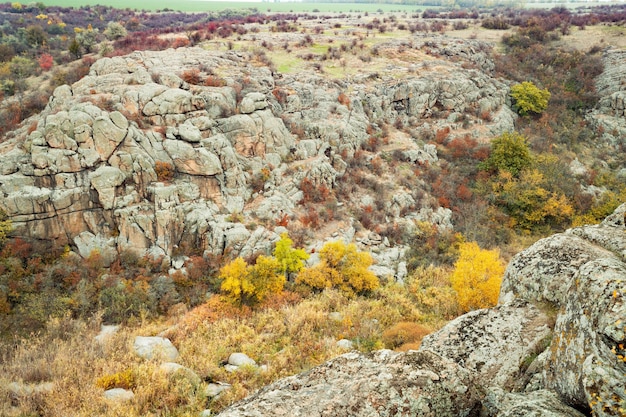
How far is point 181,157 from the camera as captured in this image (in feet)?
69.7

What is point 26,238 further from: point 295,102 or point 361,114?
point 361,114

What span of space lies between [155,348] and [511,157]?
2900cm

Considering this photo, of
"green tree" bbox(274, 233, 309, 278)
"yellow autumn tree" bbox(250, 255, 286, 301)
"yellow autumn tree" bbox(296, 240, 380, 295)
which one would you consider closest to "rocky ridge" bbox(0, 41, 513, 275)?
"yellow autumn tree" bbox(296, 240, 380, 295)

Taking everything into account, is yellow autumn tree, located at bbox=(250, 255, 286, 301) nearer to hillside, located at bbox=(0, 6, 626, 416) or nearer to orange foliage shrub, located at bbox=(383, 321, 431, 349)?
hillside, located at bbox=(0, 6, 626, 416)

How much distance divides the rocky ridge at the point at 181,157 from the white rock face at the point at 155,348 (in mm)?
7683

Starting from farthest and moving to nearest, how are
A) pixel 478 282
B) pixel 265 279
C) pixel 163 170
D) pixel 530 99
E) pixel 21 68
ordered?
pixel 530 99 < pixel 21 68 < pixel 163 170 < pixel 265 279 < pixel 478 282

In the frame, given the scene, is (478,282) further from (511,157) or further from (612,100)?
(612,100)

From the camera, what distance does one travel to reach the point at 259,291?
15977 millimetres

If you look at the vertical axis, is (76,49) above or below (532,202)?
above

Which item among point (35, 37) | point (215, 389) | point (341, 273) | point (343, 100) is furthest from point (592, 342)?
point (35, 37)

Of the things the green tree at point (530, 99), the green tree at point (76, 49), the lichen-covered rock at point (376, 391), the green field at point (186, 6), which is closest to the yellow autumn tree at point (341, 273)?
the lichen-covered rock at point (376, 391)

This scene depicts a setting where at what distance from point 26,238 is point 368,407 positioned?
21.1 m

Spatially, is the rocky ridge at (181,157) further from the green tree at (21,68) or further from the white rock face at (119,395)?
the white rock face at (119,395)

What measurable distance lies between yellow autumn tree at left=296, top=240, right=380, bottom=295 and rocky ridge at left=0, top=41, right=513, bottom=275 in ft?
7.31
